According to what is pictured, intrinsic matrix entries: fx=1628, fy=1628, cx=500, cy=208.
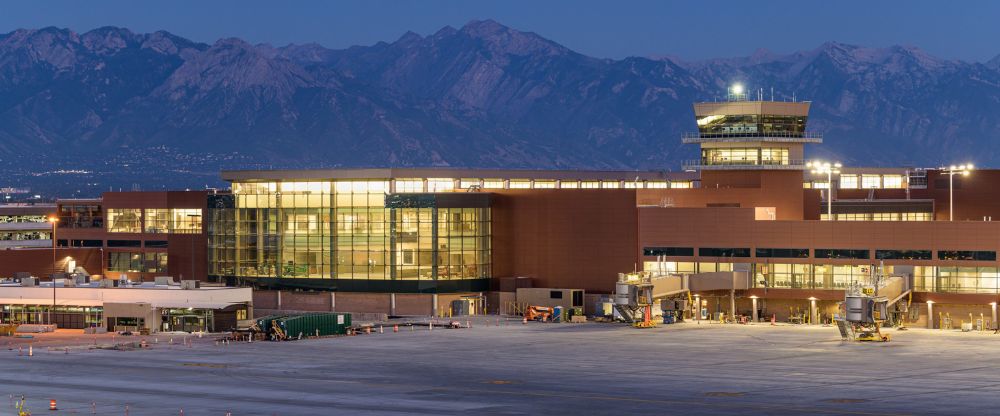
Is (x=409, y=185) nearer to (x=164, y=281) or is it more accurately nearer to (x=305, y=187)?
(x=305, y=187)

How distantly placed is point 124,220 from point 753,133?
7638 centimetres

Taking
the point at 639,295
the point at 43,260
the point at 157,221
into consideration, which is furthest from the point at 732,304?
the point at 43,260

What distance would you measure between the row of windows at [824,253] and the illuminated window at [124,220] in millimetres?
71518

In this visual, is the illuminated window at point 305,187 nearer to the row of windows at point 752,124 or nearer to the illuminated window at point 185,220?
the illuminated window at point 185,220

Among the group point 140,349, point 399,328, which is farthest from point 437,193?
point 140,349

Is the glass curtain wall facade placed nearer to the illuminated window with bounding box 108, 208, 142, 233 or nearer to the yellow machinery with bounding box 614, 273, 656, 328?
the yellow machinery with bounding box 614, 273, 656, 328

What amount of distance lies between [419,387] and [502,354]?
2118 cm

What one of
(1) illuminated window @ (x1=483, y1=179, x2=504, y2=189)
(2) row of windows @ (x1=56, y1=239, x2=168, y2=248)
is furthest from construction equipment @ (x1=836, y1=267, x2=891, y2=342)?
(2) row of windows @ (x1=56, y1=239, x2=168, y2=248)

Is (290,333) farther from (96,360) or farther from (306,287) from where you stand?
(306,287)

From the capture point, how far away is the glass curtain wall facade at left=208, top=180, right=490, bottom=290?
15200cm

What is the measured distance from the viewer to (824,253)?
458 ft

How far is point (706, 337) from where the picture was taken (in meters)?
122

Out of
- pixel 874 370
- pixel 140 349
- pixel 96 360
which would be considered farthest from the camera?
pixel 140 349

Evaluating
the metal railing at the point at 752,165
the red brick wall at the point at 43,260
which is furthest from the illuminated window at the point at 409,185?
the red brick wall at the point at 43,260
